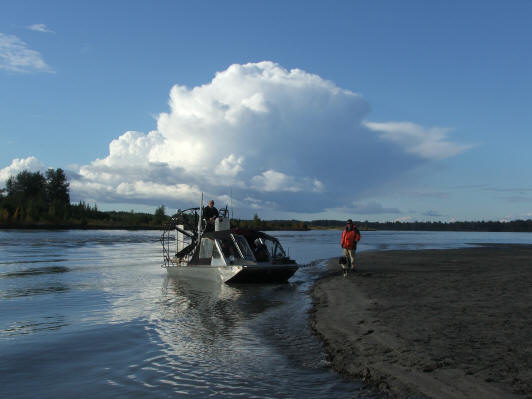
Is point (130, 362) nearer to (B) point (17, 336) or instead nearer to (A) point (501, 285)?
(B) point (17, 336)

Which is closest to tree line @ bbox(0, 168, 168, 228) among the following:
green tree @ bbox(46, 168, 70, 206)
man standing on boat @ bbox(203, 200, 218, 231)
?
green tree @ bbox(46, 168, 70, 206)

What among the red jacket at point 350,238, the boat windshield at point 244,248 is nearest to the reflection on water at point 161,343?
the boat windshield at point 244,248

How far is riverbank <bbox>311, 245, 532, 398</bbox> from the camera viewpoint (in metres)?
5.98

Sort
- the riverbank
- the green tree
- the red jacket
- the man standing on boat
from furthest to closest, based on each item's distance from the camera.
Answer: the green tree → the man standing on boat → the red jacket → the riverbank

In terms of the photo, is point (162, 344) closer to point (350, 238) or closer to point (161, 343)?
point (161, 343)

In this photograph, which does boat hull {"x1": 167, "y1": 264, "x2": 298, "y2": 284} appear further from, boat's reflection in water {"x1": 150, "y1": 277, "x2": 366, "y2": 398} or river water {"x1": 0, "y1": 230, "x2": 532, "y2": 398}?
boat's reflection in water {"x1": 150, "y1": 277, "x2": 366, "y2": 398}

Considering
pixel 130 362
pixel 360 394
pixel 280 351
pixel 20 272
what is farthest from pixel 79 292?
pixel 360 394

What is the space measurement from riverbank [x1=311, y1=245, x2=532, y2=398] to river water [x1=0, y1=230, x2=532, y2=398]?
1.83 feet

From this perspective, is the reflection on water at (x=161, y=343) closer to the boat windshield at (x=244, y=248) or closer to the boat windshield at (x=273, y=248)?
the boat windshield at (x=244, y=248)

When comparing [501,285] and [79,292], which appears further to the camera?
[79,292]

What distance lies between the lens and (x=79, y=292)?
16.2 metres

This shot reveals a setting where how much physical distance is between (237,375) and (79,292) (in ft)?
36.8

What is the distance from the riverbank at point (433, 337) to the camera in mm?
5984

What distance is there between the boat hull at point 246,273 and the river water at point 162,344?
0.53 m
